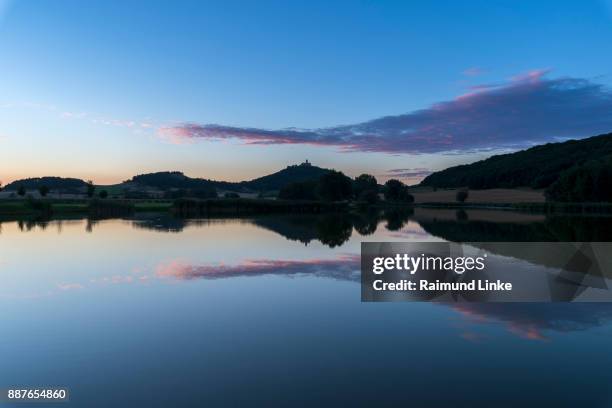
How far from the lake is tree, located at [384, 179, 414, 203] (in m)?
165

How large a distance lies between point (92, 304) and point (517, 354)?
13028mm

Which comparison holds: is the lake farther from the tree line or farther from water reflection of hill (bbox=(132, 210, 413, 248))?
the tree line

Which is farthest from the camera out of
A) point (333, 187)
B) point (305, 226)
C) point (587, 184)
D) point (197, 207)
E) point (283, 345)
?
point (333, 187)

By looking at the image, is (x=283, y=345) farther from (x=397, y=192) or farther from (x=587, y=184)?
(x=397, y=192)

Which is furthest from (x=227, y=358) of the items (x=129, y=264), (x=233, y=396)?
(x=129, y=264)

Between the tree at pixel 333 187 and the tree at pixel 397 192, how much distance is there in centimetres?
3892

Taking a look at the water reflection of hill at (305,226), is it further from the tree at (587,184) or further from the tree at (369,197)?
the tree at (369,197)

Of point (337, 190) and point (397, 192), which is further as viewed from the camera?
point (397, 192)

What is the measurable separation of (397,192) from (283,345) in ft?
579

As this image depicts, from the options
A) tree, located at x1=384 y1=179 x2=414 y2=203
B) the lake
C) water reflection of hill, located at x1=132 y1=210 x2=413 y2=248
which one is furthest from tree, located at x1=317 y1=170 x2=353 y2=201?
the lake

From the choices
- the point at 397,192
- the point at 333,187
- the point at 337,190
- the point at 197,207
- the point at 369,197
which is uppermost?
the point at 333,187

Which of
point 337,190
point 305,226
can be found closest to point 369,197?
point 337,190

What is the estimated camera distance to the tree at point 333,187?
146625mm

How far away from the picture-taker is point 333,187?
146625 millimetres
